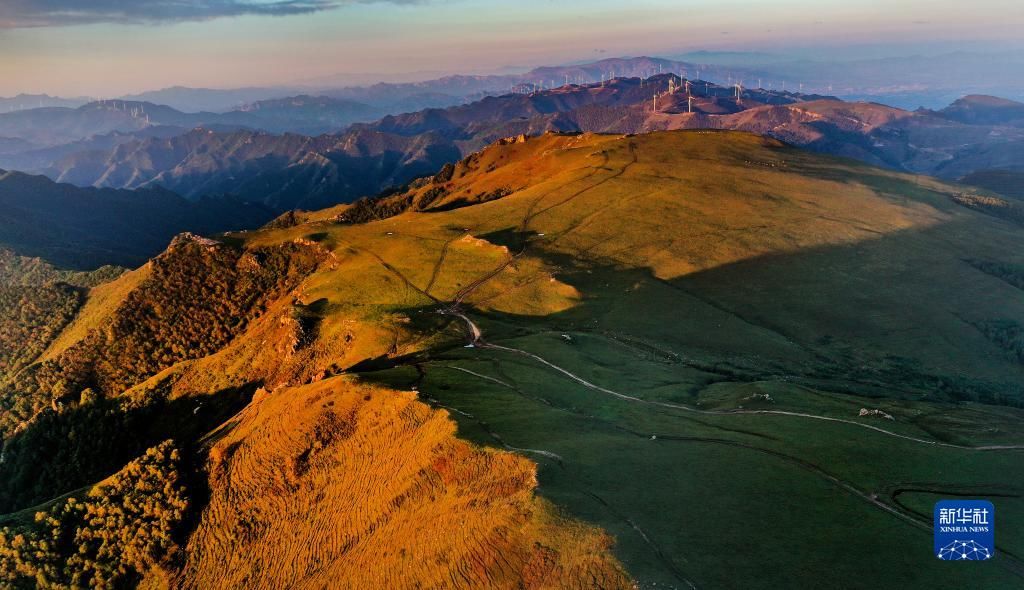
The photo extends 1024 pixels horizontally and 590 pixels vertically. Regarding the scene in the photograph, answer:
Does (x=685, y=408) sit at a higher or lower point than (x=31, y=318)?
higher

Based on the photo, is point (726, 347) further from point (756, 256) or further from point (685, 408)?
point (756, 256)

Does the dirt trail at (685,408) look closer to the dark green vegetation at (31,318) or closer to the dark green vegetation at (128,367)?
the dark green vegetation at (128,367)

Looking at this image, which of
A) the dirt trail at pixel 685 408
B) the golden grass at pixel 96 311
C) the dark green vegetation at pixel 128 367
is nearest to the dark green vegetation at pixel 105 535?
the dark green vegetation at pixel 128 367

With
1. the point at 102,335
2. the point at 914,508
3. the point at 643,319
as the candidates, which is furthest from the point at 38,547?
the point at 102,335

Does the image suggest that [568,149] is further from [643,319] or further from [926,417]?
[926,417]

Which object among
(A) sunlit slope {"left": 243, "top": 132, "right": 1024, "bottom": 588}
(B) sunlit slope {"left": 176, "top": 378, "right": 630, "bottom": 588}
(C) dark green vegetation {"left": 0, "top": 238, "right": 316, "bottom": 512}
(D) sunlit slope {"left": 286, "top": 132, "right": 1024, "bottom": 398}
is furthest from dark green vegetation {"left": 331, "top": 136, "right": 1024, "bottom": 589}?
(C) dark green vegetation {"left": 0, "top": 238, "right": 316, "bottom": 512}

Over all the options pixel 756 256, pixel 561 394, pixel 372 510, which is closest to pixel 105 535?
pixel 372 510
